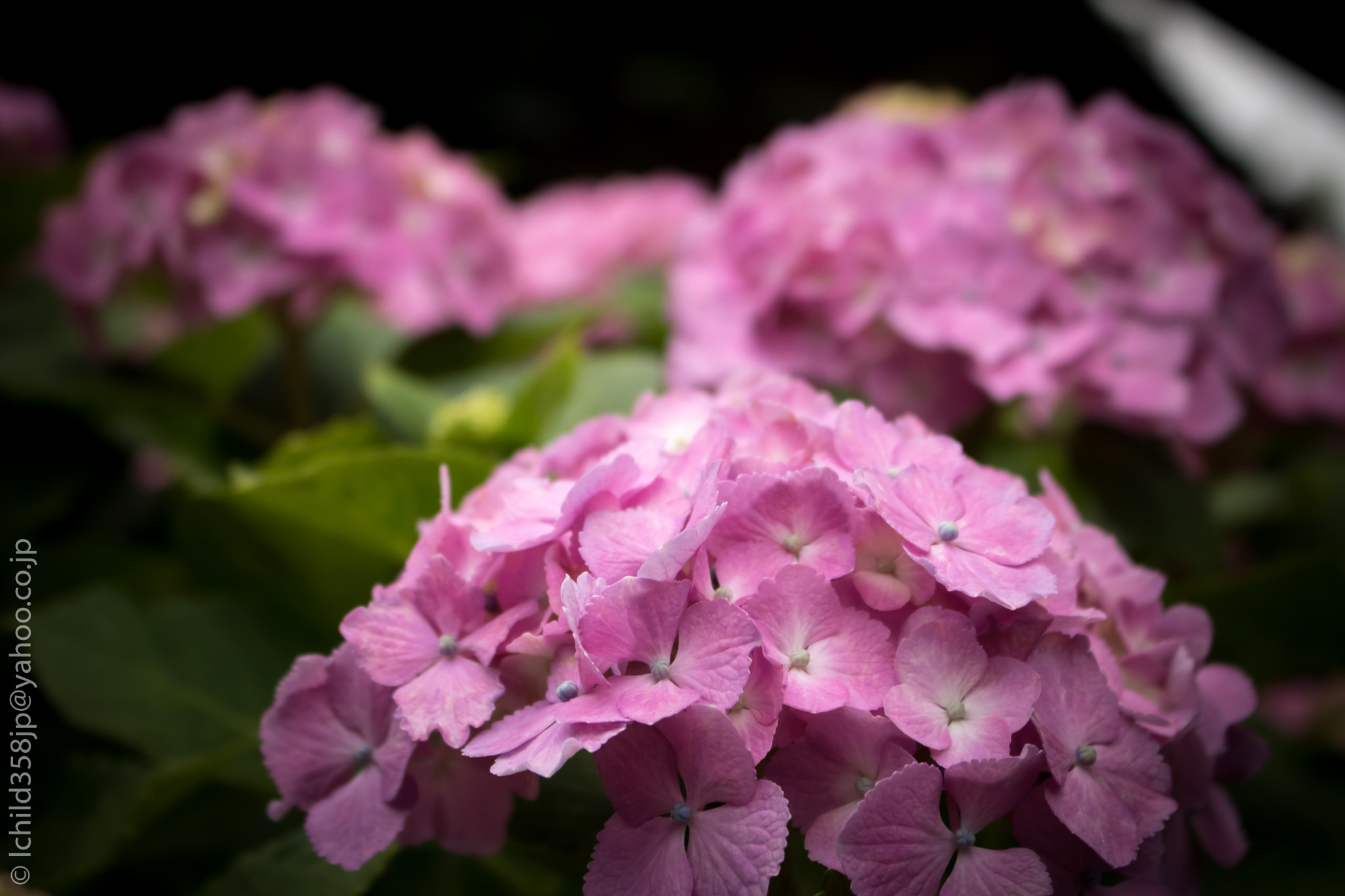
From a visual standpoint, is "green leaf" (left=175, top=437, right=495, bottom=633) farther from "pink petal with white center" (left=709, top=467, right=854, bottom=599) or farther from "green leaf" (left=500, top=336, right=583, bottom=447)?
"pink petal with white center" (left=709, top=467, right=854, bottom=599)

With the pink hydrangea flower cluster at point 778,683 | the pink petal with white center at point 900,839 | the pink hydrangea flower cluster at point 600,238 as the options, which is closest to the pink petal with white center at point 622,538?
the pink hydrangea flower cluster at point 778,683

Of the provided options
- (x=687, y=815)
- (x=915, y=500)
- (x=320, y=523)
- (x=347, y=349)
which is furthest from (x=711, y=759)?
(x=347, y=349)

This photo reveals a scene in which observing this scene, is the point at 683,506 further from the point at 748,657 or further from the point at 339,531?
the point at 339,531

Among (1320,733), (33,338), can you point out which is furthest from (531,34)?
A: (1320,733)

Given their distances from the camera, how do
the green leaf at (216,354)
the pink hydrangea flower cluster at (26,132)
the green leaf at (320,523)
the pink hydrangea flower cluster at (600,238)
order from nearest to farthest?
the green leaf at (320,523) → the green leaf at (216,354) → the pink hydrangea flower cluster at (26,132) → the pink hydrangea flower cluster at (600,238)

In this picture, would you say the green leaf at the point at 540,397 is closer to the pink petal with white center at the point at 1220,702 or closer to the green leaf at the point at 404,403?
the green leaf at the point at 404,403

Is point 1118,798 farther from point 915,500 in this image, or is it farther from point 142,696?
point 142,696
